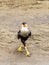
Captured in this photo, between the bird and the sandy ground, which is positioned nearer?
the bird

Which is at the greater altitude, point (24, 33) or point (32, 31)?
point (24, 33)

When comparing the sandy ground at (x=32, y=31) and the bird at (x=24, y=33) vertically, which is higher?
the bird at (x=24, y=33)

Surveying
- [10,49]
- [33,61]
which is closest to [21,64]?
[33,61]

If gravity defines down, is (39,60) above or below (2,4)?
above

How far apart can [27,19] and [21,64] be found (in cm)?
294

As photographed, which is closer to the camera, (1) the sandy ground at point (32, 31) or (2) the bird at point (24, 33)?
(2) the bird at point (24, 33)

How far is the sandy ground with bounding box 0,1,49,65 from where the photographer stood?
8.03m

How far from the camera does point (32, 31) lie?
9477mm

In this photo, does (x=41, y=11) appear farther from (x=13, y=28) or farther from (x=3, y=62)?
(x=3, y=62)

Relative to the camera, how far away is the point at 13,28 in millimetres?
9789

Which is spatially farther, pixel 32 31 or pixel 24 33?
pixel 32 31

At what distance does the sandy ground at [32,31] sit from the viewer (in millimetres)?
8031

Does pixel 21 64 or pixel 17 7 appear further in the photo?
pixel 17 7

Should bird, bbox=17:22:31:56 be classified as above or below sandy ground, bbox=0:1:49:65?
above
